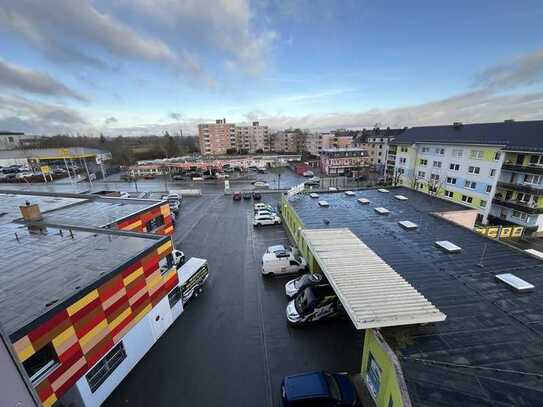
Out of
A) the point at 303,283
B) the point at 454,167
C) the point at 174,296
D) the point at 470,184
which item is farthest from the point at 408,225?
the point at 454,167

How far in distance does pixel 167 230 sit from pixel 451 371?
17.5 metres

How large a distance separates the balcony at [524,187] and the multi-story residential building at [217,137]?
74.3 m

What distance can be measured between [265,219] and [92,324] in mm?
17530

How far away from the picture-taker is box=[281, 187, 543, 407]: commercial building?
232 inches

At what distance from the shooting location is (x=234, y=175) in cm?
5378

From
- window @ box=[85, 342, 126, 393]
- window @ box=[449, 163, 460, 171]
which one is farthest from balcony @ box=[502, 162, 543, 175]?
window @ box=[85, 342, 126, 393]

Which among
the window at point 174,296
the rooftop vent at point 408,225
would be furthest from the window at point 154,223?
the rooftop vent at point 408,225

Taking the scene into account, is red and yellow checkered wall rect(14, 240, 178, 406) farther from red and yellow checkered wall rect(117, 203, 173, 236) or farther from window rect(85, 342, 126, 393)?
red and yellow checkered wall rect(117, 203, 173, 236)

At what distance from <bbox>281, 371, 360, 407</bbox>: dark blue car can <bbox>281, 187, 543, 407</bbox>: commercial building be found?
0.97m

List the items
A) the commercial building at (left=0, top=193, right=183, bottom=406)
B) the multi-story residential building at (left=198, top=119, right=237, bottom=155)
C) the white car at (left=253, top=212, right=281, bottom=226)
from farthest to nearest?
the multi-story residential building at (left=198, top=119, right=237, bottom=155) < the white car at (left=253, top=212, right=281, bottom=226) < the commercial building at (left=0, top=193, right=183, bottom=406)

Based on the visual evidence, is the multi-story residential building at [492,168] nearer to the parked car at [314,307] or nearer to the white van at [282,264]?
the white van at [282,264]

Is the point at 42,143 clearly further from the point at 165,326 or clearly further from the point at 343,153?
the point at 165,326

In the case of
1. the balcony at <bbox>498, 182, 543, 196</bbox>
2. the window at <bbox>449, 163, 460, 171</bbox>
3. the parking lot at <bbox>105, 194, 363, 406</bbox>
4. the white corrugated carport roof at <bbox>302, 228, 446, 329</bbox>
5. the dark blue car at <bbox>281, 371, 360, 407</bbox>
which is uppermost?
the window at <bbox>449, 163, 460, 171</bbox>

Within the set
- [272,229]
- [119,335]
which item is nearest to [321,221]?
[272,229]
